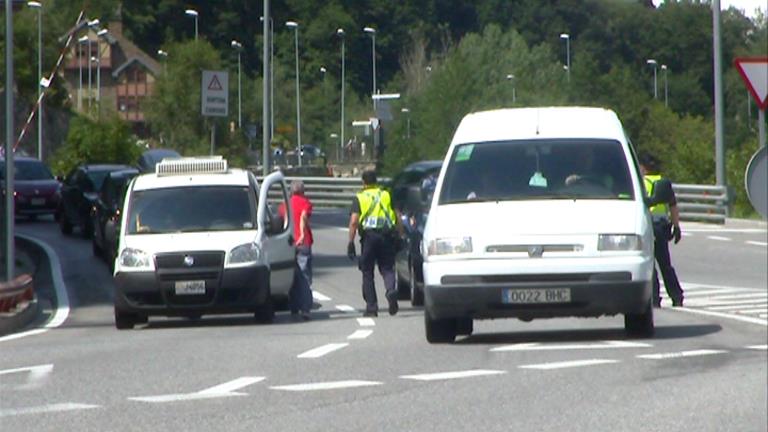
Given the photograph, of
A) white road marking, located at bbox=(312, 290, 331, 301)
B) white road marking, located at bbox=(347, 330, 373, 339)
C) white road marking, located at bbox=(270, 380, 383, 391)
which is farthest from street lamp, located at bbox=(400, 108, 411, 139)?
white road marking, located at bbox=(270, 380, 383, 391)

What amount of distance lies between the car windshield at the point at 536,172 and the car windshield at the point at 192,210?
6268 millimetres

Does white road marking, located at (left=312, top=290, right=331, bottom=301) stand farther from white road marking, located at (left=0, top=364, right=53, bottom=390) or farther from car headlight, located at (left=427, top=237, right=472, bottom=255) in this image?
white road marking, located at (left=0, top=364, right=53, bottom=390)

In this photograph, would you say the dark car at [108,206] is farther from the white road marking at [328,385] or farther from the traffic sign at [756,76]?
the traffic sign at [756,76]

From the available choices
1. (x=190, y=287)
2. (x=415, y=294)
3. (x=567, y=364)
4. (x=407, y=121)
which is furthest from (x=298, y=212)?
(x=407, y=121)

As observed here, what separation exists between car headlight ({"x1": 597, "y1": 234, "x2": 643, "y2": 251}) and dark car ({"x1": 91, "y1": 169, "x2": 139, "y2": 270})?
59.2ft

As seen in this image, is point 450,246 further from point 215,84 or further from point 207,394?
point 215,84

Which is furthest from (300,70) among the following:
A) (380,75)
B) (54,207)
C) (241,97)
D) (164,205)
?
(164,205)

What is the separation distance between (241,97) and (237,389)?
6029 centimetres

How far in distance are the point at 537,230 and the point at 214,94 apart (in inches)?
1073

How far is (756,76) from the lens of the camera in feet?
49.3

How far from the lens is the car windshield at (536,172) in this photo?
16406 mm

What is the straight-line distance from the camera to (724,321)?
797 inches

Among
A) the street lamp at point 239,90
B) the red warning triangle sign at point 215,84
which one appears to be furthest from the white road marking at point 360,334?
the street lamp at point 239,90

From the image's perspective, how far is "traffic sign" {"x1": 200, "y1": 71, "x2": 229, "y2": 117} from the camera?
41938 millimetres
